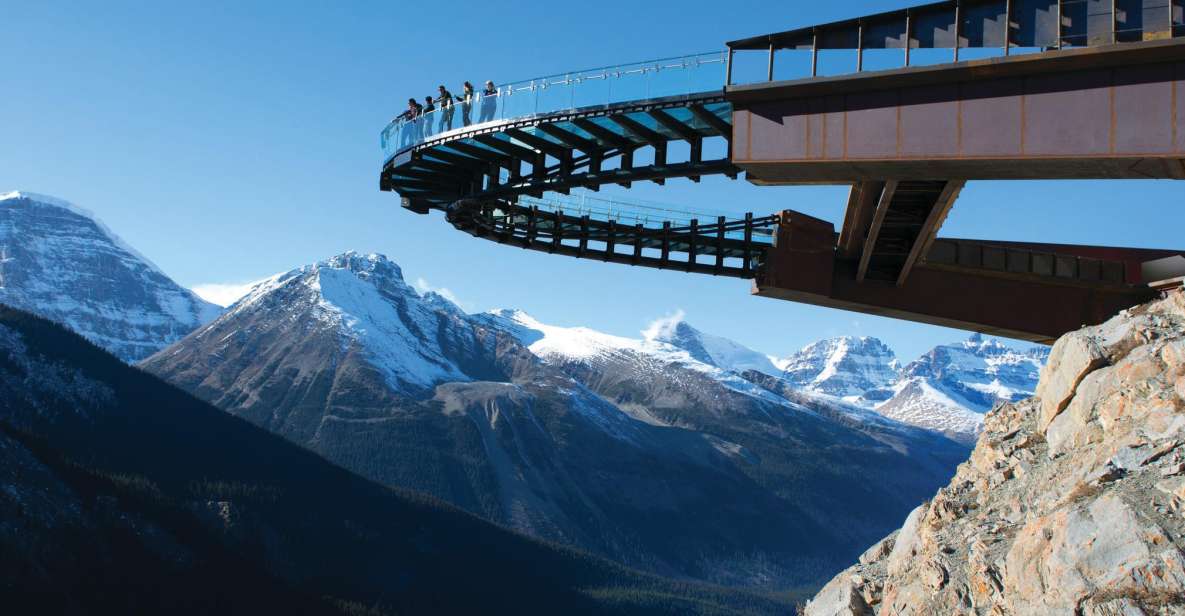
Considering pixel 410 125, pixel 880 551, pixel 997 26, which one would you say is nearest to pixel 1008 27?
pixel 997 26

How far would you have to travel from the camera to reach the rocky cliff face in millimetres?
22203

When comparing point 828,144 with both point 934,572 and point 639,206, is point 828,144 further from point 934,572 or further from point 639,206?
point 639,206

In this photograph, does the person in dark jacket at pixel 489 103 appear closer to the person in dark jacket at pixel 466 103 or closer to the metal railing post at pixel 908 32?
the person in dark jacket at pixel 466 103

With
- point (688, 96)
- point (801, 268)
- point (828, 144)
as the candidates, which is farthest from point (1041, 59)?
point (801, 268)

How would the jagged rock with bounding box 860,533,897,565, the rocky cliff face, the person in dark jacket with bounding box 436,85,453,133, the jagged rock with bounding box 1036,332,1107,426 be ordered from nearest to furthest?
the rocky cliff face < the jagged rock with bounding box 1036,332,1107,426 < the jagged rock with bounding box 860,533,897,565 < the person in dark jacket with bounding box 436,85,453,133

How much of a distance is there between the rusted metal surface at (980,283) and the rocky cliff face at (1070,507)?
997cm

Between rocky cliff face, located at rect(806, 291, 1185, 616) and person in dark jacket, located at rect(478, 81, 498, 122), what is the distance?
1851cm

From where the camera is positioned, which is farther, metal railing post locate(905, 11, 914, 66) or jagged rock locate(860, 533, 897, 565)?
jagged rock locate(860, 533, 897, 565)

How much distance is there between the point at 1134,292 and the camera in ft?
146

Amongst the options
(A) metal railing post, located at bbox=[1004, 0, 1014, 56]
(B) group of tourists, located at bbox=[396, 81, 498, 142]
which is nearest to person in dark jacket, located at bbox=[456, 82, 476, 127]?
(B) group of tourists, located at bbox=[396, 81, 498, 142]

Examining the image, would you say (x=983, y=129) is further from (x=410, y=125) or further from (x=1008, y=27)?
(x=410, y=125)

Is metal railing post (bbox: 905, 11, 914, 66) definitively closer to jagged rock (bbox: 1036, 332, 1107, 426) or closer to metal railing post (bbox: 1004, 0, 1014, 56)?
metal railing post (bbox: 1004, 0, 1014, 56)

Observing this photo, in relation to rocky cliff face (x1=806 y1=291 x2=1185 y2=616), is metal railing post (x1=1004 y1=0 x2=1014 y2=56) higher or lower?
higher

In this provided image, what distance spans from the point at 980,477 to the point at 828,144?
9.93 m
